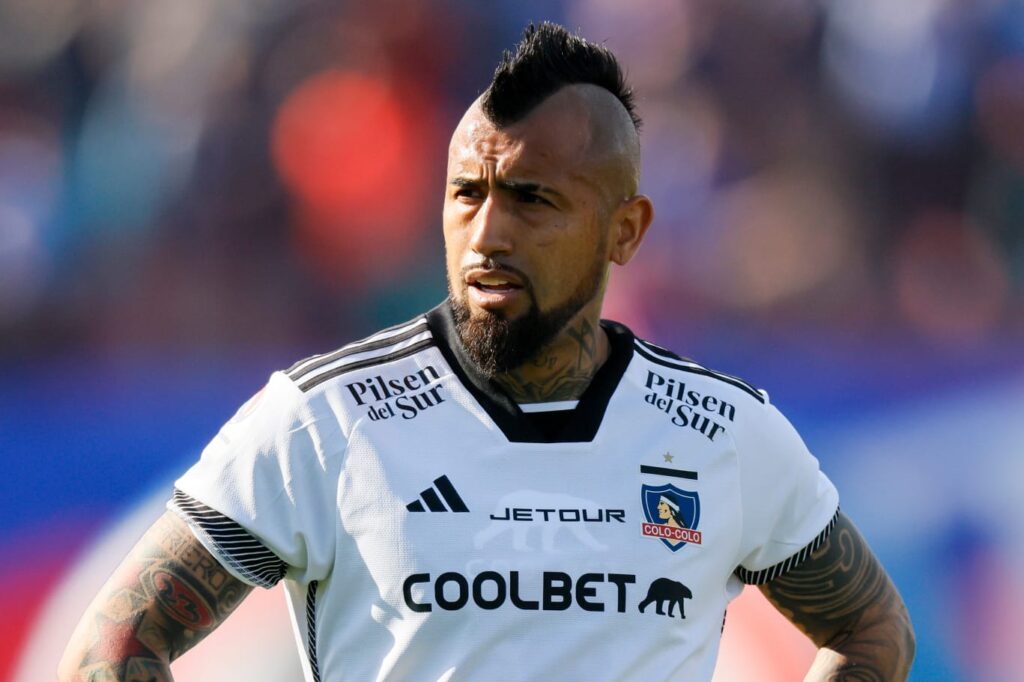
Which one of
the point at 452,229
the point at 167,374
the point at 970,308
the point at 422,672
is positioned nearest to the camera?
the point at 422,672

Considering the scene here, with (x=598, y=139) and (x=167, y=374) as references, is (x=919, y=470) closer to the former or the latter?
(x=598, y=139)

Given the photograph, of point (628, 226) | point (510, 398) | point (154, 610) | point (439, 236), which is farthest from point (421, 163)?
point (154, 610)

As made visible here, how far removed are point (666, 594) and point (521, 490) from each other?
0.31 metres

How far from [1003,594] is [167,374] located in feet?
8.28

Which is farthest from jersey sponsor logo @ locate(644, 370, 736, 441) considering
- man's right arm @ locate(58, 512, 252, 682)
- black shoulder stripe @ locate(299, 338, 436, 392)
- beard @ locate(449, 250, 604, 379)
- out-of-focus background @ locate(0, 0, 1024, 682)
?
out-of-focus background @ locate(0, 0, 1024, 682)

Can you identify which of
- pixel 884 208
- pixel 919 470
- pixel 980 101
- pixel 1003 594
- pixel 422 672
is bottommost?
pixel 1003 594

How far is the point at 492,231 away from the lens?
7.63 feet

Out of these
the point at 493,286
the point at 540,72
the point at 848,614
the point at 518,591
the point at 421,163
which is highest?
the point at 540,72

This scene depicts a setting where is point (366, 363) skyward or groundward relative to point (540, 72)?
groundward

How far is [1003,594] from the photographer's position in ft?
12.7

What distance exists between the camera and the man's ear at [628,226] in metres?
2.57

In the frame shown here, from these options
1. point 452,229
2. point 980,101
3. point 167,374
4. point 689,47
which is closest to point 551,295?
point 452,229

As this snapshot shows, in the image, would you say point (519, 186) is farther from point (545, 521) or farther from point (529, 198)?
point (545, 521)

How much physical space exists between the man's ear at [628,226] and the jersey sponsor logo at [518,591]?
0.69 meters
